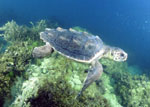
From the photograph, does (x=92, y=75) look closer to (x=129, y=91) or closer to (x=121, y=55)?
(x=121, y=55)

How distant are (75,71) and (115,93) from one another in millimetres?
2372

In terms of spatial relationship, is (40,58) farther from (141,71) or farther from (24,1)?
(24,1)

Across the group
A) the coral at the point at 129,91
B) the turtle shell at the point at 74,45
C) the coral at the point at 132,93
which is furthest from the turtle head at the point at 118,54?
the coral at the point at 132,93

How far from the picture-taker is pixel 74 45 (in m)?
4.31

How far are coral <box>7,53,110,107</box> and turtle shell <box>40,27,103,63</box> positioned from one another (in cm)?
50

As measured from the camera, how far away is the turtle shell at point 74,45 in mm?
4195

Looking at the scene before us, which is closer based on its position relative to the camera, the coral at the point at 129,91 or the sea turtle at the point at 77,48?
the sea turtle at the point at 77,48

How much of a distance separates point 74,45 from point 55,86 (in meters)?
1.57

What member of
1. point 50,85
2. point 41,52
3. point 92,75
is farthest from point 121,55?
point 41,52

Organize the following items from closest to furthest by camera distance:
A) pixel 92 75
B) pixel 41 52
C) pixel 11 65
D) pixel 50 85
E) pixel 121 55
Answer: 1. pixel 50 85
2. pixel 11 65
3. pixel 92 75
4. pixel 41 52
5. pixel 121 55

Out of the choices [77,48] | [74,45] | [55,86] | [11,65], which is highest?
[74,45]

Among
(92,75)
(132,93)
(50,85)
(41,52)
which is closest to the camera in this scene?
(50,85)

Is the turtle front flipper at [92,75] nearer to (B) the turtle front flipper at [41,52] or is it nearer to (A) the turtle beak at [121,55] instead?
(A) the turtle beak at [121,55]

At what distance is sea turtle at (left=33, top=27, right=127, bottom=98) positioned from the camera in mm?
4172
